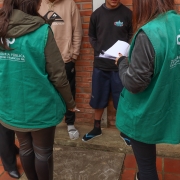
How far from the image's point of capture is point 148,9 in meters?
1.62

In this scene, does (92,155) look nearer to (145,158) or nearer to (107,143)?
(107,143)

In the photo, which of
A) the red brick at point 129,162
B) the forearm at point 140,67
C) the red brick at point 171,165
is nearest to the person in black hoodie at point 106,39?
the red brick at point 129,162

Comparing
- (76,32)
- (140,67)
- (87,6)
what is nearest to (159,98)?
(140,67)

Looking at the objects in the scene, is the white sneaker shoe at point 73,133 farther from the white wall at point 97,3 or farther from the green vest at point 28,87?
the white wall at point 97,3

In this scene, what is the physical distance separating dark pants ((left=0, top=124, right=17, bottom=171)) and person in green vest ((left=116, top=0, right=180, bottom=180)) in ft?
4.14

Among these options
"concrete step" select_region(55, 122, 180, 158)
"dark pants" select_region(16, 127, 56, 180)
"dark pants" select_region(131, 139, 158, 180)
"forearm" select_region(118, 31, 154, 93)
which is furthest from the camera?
"concrete step" select_region(55, 122, 180, 158)

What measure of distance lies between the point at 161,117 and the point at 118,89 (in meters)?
1.44

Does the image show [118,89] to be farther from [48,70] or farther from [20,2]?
[20,2]

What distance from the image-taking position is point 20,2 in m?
1.79

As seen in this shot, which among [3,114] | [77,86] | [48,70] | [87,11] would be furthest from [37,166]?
[87,11]

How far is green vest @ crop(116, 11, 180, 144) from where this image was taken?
5.13 feet

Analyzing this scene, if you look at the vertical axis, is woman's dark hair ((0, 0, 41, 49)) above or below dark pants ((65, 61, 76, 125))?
above

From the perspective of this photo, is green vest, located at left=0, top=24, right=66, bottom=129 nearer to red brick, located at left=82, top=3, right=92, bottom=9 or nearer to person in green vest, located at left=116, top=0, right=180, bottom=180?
person in green vest, located at left=116, top=0, right=180, bottom=180

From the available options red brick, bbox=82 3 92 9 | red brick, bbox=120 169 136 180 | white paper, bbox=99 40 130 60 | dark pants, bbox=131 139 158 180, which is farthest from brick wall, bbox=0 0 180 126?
dark pants, bbox=131 139 158 180
